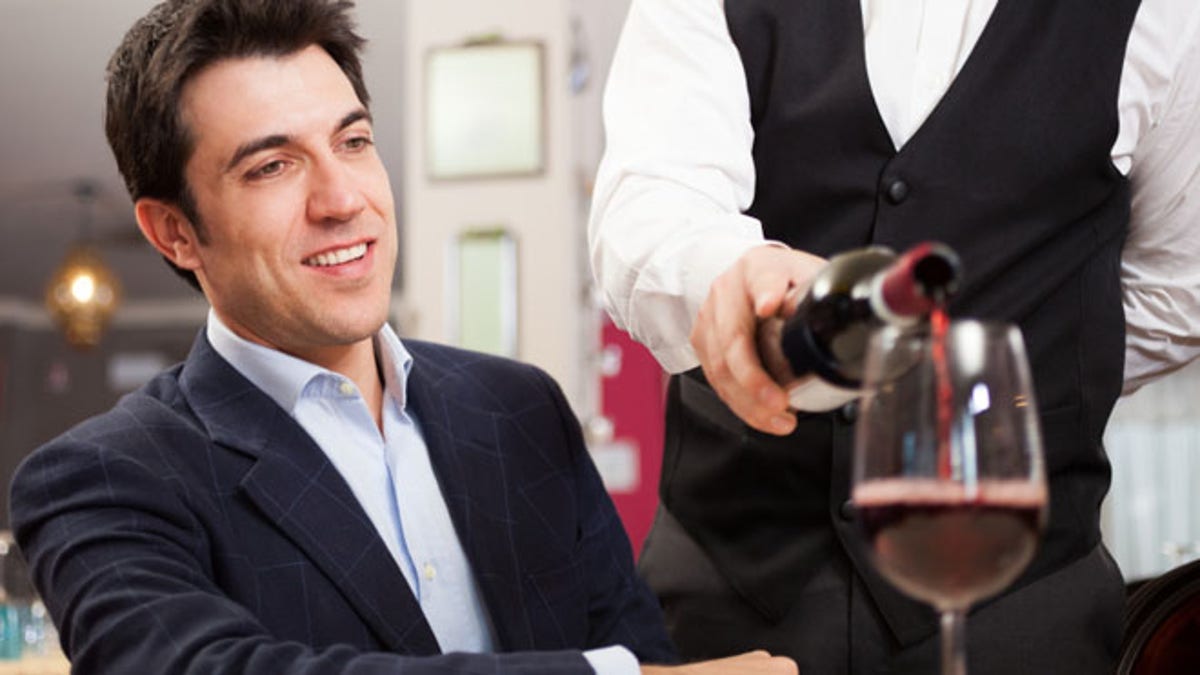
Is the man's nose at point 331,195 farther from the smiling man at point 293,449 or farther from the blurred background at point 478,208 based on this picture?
the blurred background at point 478,208

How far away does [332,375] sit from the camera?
147cm

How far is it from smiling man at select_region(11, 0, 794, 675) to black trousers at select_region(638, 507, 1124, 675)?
0.15m

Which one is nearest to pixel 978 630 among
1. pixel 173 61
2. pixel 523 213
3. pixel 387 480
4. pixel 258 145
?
pixel 387 480

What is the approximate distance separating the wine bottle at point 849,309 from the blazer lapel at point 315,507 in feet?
1.87

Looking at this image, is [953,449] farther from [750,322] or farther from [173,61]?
[173,61]

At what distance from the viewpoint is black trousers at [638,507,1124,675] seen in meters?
1.31

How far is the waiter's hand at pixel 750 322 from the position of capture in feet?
2.97

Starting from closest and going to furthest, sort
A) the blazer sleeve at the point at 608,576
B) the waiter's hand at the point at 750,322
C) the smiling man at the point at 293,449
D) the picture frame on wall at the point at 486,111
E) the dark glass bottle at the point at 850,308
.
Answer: the dark glass bottle at the point at 850,308, the waiter's hand at the point at 750,322, the smiling man at the point at 293,449, the blazer sleeve at the point at 608,576, the picture frame on wall at the point at 486,111

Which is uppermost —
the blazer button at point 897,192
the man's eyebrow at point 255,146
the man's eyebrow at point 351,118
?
the man's eyebrow at point 351,118

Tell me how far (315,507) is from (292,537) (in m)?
0.04

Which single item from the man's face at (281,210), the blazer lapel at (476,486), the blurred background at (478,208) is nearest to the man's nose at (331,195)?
the man's face at (281,210)

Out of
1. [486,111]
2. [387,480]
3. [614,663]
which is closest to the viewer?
[614,663]

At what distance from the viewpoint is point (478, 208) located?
4617mm

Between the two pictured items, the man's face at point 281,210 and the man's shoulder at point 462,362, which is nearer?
the man's face at point 281,210
